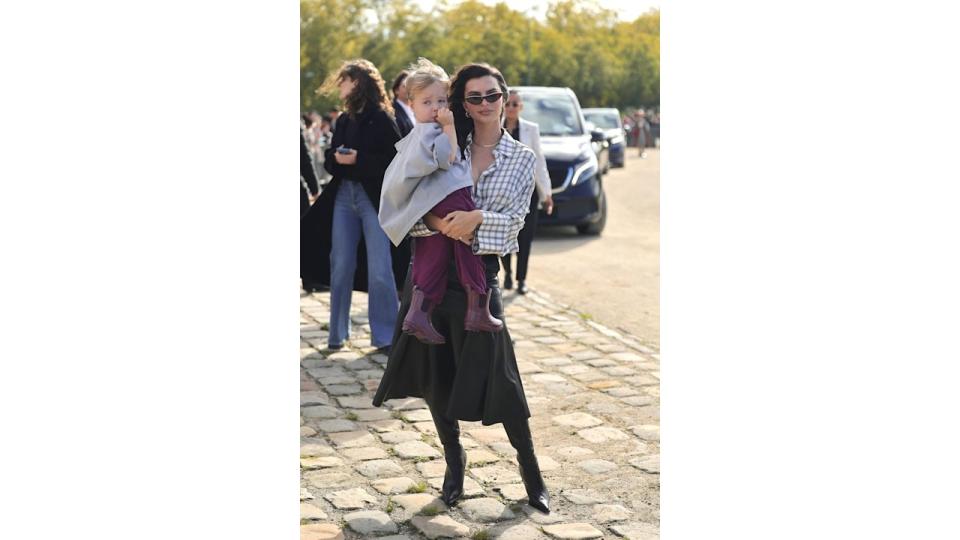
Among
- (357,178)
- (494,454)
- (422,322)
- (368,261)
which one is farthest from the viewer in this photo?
(368,261)

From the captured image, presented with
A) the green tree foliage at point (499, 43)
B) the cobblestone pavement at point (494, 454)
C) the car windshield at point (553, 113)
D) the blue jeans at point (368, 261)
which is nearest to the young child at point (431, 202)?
the cobblestone pavement at point (494, 454)

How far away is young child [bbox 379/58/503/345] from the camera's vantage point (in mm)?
5434

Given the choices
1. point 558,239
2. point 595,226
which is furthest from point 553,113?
point 558,239

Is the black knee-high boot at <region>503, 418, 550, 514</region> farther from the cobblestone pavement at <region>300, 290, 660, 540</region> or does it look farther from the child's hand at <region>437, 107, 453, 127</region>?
the child's hand at <region>437, 107, 453, 127</region>

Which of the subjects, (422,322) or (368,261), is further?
(368,261)

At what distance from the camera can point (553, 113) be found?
18.9 m

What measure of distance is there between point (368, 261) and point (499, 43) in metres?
53.2

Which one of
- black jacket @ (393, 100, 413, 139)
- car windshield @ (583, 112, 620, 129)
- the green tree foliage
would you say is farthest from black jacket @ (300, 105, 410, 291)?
car windshield @ (583, 112, 620, 129)

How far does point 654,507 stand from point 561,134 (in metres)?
13.1

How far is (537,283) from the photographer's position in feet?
44.3

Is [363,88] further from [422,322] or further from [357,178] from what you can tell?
[422,322]

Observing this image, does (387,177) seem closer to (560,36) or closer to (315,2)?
(315,2)

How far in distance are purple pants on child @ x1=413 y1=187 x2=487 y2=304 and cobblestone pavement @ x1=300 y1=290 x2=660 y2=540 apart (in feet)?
3.06

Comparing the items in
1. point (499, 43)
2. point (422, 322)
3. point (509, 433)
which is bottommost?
point (509, 433)
